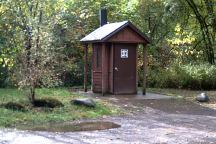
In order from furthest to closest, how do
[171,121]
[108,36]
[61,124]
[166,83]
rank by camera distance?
1. [166,83]
2. [108,36]
3. [171,121]
4. [61,124]

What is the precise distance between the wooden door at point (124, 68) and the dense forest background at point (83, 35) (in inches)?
82.7

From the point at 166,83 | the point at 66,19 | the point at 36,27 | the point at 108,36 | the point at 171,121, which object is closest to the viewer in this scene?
the point at 171,121

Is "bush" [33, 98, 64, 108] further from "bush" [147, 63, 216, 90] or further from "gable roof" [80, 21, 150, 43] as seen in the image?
"bush" [147, 63, 216, 90]

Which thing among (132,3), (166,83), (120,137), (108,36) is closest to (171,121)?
(120,137)

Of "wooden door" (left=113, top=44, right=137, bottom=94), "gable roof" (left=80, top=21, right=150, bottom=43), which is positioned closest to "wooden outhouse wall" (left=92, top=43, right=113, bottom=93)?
"wooden door" (left=113, top=44, right=137, bottom=94)

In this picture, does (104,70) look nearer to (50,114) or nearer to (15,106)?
(15,106)

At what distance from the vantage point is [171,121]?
40.9 ft

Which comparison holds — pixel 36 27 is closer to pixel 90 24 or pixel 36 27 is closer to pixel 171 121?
pixel 171 121

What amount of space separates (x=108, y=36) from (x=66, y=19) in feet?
26.0

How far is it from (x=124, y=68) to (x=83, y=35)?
22.1ft

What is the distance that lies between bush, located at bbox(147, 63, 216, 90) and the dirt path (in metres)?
7.12

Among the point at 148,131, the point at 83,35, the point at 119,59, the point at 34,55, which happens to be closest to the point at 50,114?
the point at 34,55

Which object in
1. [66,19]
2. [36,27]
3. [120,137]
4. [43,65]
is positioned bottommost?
[120,137]

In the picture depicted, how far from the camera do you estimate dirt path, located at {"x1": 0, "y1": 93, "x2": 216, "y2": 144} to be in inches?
378
